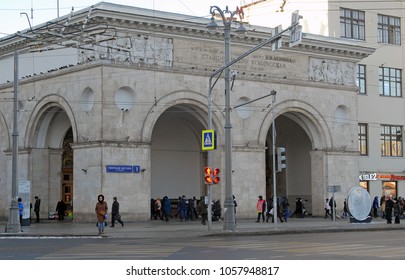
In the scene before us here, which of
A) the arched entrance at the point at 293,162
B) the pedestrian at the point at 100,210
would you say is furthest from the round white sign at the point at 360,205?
the pedestrian at the point at 100,210

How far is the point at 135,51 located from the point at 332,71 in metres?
15.7

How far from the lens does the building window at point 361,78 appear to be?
57.5m

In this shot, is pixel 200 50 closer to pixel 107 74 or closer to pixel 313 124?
pixel 107 74

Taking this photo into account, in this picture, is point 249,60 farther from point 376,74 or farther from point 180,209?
point 376,74

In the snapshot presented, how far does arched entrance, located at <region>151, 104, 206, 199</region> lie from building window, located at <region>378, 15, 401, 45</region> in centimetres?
1740

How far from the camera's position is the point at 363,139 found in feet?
188

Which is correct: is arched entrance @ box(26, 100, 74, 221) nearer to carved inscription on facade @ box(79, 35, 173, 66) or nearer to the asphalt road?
carved inscription on facade @ box(79, 35, 173, 66)

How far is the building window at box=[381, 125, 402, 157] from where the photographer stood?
58562 millimetres

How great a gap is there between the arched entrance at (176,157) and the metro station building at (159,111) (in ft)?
0.24

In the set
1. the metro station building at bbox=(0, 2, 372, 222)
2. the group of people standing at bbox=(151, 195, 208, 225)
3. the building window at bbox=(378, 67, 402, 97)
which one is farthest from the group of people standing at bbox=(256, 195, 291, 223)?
the building window at bbox=(378, 67, 402, 97)

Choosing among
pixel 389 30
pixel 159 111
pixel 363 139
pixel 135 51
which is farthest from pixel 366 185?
pixel 135 51

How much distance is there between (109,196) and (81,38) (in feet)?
28.9
